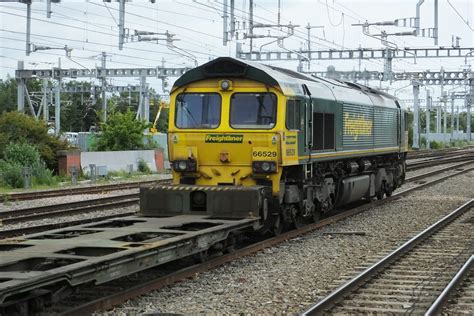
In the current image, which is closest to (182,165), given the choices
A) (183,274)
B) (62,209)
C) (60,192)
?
(183,274)

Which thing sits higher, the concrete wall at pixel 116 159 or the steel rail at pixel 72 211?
the concrete wall at pixel 116 159

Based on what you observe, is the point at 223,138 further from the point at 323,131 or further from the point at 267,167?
the point at 323,131

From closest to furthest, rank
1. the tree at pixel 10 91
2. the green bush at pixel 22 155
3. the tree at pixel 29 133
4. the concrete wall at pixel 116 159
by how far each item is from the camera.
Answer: the green bush at pixel 22 155, the tree at pixel 29 133, the concrete wall at pixel 116 159, the tree at pixel 10 91

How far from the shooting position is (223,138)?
12.9m

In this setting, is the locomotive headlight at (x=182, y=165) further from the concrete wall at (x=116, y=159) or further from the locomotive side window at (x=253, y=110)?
the concrete wall at (x=116, y=159)

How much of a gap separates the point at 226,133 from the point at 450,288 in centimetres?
523

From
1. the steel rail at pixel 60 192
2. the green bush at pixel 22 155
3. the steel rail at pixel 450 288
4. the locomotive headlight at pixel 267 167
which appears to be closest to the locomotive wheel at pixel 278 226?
the locomotive headlight at pixel 267 167

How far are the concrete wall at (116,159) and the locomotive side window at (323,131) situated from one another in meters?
16.3

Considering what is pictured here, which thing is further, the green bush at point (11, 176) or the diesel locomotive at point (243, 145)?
the green bush at point (11, 176)

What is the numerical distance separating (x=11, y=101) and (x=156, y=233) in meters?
83.5

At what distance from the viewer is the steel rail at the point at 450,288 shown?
26.1ft

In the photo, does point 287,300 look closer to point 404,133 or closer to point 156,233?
point 156,233

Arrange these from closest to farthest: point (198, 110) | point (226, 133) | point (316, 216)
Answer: point (226, 133) → point (198, 110) → point (316, 216)

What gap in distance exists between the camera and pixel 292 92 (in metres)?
13.2
